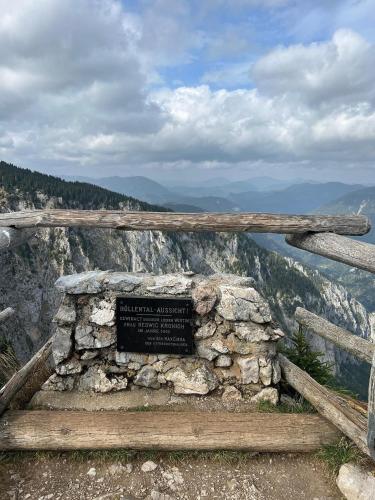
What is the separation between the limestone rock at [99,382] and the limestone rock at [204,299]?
1717mm

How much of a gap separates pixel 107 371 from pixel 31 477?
1.81 metres

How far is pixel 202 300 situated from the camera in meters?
6.05

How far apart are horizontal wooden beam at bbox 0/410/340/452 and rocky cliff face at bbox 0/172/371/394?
44.6 meters

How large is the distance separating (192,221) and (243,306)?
63.7 inches

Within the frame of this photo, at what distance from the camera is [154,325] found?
6113mm

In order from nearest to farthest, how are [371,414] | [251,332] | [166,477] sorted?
[371,414] → [166,477] → [251,332]

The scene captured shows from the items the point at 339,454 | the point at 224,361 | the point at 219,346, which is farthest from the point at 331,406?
the point at 219,346

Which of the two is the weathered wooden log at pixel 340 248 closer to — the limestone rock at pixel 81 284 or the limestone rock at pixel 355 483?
the limestone rock at pixel 355 483

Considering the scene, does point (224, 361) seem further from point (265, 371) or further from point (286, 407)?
point (286, 407)

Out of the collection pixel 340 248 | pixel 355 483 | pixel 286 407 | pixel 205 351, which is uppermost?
pixel 340 248

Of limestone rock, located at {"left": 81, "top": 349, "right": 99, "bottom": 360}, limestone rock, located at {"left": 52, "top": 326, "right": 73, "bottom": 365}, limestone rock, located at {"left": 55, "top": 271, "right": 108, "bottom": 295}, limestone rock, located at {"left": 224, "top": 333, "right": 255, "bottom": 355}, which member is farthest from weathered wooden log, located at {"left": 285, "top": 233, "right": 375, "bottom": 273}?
limestone rock, located at {"left": 52, "top": 326, "right": 73, "bottom": 365}

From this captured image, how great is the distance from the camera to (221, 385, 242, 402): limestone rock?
592 centimetres

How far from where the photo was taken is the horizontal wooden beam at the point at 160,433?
5.00m

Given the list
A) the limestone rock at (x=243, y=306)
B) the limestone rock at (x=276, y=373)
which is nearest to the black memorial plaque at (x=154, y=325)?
the limestone rock at (x=243, y=306)
